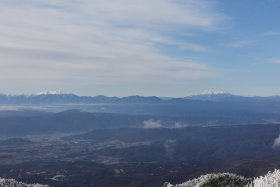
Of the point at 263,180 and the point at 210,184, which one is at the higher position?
the point at 263,180

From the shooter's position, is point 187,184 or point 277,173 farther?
point 187,184

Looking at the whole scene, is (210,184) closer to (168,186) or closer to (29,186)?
(168,186)

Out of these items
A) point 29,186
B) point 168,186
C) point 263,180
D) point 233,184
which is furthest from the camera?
point 29,186

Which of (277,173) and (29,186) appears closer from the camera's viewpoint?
(277,173)

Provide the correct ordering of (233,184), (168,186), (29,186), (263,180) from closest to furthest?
(263,180), (233,184), (168,186), (29,186)

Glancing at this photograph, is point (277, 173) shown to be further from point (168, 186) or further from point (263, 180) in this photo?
point (168, 186)

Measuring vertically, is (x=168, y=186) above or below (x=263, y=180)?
below

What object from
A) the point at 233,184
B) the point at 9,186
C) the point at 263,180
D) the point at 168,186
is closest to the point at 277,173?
the point at 263,180

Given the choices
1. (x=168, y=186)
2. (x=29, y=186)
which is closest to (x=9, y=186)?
(x=29, y=186)

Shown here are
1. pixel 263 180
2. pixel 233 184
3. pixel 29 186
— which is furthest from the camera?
pixel 29 186
